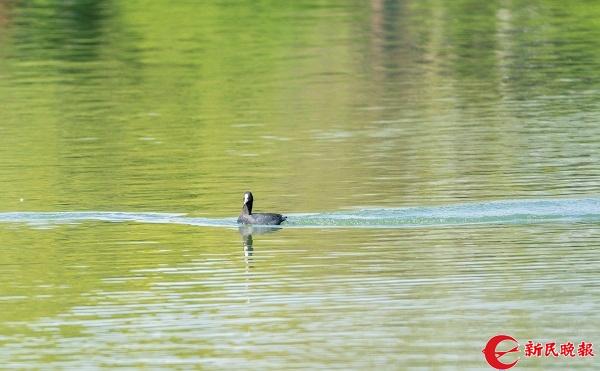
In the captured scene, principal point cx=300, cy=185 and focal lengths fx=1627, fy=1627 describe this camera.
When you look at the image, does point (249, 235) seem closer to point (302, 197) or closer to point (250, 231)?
point (250, 231)

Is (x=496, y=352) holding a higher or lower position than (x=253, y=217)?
higher

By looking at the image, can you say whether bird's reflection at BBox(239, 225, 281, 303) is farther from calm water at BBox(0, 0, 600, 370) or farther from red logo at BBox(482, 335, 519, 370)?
red logo at BBox(482, 335, 519, 370)

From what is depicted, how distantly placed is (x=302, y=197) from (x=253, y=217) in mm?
3193

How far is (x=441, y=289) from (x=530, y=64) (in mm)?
29701

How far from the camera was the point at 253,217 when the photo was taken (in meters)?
27.8

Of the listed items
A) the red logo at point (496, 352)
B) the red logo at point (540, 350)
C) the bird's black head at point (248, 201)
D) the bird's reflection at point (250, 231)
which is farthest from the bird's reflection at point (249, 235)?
the red logo at point (540, 350)

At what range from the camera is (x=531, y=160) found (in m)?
33.8

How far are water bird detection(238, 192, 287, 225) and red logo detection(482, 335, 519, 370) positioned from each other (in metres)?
8.33

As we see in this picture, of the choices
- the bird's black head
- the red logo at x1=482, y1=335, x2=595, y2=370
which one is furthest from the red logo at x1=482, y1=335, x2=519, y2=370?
the bird's black head

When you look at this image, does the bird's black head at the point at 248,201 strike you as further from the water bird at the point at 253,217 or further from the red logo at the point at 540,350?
the red logo at the point at 540,350

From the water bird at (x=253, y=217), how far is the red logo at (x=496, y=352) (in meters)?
8.33

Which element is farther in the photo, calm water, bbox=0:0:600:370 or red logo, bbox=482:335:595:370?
calm water, bbox=0:0:600:370

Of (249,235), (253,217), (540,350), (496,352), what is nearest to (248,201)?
(253,217)

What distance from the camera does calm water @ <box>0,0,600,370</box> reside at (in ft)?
67.3
